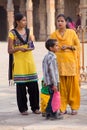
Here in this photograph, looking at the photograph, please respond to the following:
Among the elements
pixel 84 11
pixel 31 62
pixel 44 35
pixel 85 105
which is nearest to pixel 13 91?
pixel 85 105

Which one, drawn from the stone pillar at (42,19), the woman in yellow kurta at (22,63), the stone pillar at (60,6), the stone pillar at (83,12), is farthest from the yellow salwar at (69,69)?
the stone pillar at (42,19)

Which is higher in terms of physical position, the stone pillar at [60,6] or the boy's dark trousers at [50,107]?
the stone pillar at [60,6]

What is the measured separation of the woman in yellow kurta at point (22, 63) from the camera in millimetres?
7586

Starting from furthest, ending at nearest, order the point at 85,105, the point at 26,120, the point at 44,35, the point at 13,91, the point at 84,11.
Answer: the point at 44,35 < the point at 84,11 < the point at 13,91 < the point at 85,105 < the point at 26,120

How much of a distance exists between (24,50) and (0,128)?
1.33m

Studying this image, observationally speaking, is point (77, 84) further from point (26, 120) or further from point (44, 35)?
point (44, 35)

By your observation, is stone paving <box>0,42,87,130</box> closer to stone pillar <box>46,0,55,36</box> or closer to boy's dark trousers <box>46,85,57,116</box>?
boy's dark trousers <box>46,85,57,116</box>

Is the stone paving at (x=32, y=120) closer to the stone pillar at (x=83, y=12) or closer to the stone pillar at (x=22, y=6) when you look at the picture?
the stone pillar at (x=83, y=12)

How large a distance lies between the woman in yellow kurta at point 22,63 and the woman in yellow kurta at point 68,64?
43cm

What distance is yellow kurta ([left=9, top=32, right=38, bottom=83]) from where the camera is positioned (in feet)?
24.9

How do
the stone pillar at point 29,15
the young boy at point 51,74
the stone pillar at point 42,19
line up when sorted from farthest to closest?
the stone pillar at point 42,19 < the stone pillar at point 29,15 < the young boy at point 51,74

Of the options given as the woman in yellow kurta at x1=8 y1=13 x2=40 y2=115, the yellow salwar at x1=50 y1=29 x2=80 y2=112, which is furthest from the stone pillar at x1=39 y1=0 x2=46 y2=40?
the yellow salwar at x1=50 y1=29 x2=80 y2=112

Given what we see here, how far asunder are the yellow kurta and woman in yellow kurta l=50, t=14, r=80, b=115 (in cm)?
43

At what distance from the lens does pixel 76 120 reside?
282 inches
